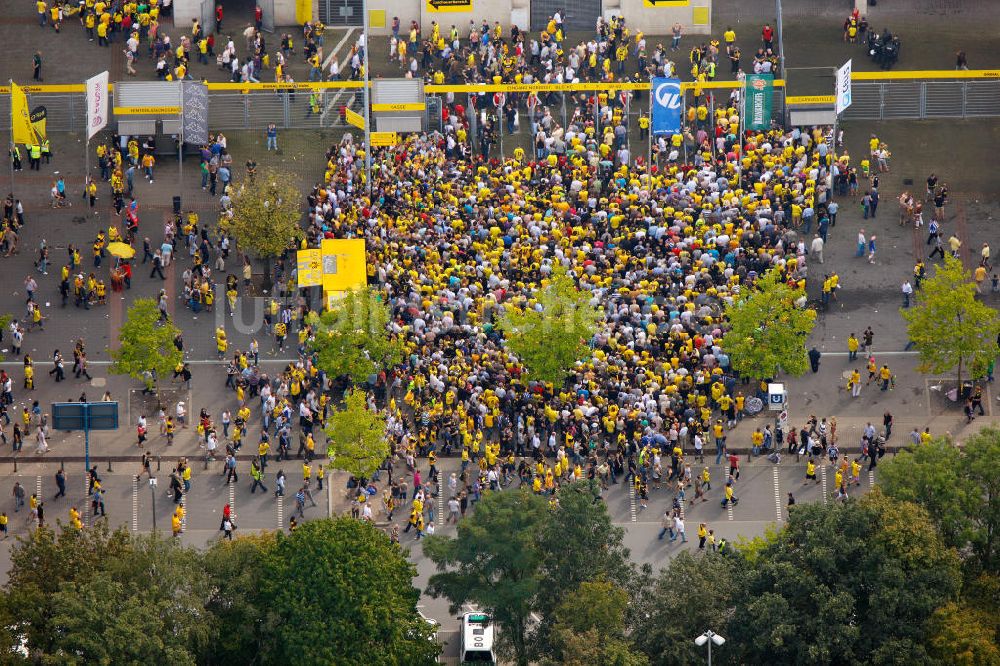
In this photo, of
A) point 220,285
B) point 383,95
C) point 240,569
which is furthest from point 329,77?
point 240,569

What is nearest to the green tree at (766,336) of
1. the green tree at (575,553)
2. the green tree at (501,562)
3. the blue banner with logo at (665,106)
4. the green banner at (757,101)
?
the blue banner with logo at (665,106)

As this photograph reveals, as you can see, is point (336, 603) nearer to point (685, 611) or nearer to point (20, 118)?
point (685, 611)

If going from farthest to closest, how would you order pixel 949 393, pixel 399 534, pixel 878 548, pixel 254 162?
pixel 254 162 → pixel 949 393 → pixel 399 534 → pixel 878 548

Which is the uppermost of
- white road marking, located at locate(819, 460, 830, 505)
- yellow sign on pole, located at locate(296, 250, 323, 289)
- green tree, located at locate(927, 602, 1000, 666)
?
yellow sign on pole, located at locate(296, 250, 323, 289)

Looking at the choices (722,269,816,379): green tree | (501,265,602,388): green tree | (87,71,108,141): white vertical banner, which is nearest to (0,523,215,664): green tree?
(501,265,602,388): green tree

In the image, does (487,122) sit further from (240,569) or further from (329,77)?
(240,569)

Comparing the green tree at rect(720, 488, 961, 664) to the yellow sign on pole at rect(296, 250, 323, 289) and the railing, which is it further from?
the railing

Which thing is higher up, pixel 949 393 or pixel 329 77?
pixel 329 77
